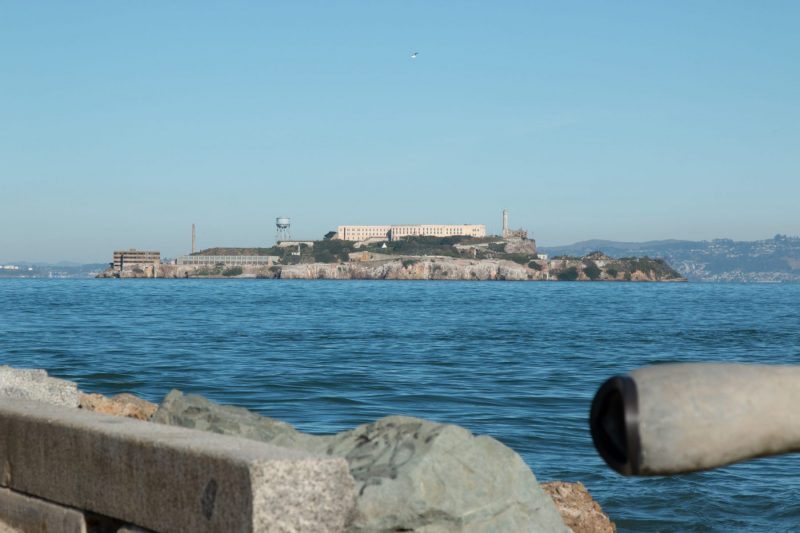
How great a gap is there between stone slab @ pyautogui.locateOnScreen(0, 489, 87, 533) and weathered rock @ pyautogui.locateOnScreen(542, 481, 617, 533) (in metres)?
→ 4.15

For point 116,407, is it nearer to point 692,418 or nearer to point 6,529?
point 6,529

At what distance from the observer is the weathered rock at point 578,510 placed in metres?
7.64

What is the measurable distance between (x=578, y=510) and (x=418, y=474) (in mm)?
3523

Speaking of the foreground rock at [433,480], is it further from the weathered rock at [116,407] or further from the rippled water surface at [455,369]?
the rippled water surface at [455,369]

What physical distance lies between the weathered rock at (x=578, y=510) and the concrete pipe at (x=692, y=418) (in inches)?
256

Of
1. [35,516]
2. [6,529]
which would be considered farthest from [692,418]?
[6,529]

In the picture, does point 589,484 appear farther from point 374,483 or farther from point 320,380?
point 320,380

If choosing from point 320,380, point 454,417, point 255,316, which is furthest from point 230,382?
point 255,316

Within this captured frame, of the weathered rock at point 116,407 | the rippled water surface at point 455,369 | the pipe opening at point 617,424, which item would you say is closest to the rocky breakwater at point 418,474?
the pipe opening at point 617,424

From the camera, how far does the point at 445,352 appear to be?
34156 millimetres

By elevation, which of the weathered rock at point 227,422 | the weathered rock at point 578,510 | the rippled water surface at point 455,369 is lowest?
the rippled water surface at point 455,369

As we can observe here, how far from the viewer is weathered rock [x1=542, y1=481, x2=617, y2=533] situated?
301 inches

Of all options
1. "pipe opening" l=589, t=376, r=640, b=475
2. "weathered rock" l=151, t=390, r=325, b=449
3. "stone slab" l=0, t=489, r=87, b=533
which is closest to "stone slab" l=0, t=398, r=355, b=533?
"stone slab" l=0, t=489, r=87, b=533

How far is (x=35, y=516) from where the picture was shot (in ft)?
14.5
